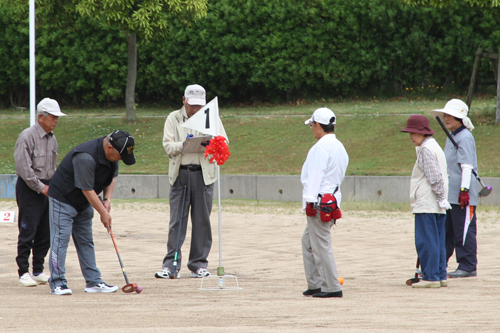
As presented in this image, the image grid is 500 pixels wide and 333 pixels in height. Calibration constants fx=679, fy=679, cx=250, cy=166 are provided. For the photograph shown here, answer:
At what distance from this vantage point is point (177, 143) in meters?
7.06

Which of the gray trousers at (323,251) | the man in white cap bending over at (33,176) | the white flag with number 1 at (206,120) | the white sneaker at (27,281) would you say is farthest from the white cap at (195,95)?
the white sneaker at (27,281)

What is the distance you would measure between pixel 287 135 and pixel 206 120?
12.2m

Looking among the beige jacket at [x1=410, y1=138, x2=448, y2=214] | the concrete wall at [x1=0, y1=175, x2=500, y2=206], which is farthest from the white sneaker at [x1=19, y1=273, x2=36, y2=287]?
the concrete wall at [x1=0, y1=175, x2=500, y2=206]

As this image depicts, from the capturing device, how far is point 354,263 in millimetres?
8109

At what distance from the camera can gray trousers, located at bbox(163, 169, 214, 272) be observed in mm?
7156

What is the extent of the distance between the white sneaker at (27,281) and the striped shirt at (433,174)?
3989 millimetres

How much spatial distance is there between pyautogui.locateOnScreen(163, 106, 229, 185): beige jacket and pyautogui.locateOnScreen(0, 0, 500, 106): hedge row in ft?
55.6

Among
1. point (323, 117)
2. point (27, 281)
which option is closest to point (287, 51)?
point (27, 281)

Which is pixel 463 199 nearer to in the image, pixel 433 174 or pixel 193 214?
pixel 433 174

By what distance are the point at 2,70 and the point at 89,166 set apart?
23.8 metres

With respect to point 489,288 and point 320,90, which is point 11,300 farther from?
point 320,90

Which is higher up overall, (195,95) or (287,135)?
(195,95)

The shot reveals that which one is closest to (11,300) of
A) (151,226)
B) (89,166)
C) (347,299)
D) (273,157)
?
(89,166)

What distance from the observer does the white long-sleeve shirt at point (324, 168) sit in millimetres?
5766
